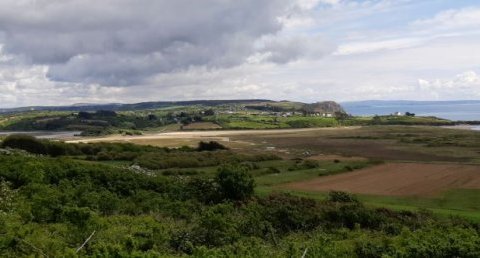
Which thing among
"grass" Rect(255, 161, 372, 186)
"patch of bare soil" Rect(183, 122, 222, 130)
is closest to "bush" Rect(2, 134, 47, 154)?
"grass" Rect(255, 161, 372, 186)

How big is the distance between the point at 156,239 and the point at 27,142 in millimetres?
44527

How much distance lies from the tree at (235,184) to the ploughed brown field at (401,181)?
8.99m

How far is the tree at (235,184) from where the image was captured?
1325 inches

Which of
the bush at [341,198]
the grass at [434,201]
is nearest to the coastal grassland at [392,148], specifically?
the grass at [434,201]

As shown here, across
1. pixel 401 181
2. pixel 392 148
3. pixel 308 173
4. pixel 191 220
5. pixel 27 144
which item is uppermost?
pixel 27 144

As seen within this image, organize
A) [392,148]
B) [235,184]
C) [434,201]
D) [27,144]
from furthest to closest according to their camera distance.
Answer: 1. [392,148]
2. [27,144]
3. [434,201]
4. [235,184]

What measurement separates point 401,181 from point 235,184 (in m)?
20.2

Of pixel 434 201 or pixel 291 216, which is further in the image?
pixel 434 201

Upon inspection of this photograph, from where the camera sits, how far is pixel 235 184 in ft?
111

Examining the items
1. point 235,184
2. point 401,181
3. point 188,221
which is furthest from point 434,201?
point 188,221

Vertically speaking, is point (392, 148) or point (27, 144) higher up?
point (27, 144)

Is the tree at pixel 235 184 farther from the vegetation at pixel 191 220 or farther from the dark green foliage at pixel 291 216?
the dark green foliage at pixel 291 216

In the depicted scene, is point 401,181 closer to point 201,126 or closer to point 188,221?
point 188,221

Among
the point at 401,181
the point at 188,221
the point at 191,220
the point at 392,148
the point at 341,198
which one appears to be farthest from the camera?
the point at 392,148
